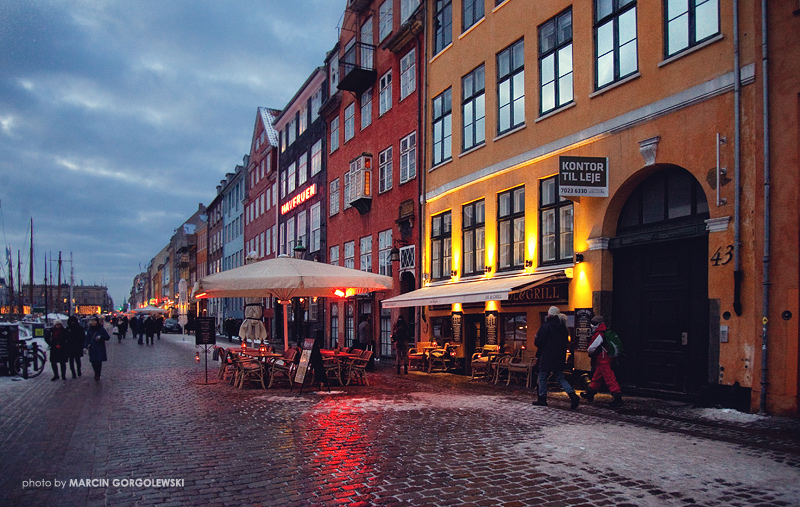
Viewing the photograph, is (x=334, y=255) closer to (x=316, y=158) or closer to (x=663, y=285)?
(x=316, y=158)

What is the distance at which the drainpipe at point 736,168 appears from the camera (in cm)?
1041

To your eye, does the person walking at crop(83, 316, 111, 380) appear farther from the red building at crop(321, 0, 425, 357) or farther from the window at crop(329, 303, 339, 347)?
the window at crop(329, 303, 339, 347)

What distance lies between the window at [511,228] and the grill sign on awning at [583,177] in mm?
3455

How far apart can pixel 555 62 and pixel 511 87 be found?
195cm

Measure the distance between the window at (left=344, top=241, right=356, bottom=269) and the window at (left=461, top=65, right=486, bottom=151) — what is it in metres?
10.3

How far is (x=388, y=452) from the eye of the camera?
24.2 feet

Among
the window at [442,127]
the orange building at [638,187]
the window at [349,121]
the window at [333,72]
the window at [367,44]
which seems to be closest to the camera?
the orange building at [638,187]

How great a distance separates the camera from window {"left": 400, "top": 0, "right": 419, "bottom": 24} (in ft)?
77.6

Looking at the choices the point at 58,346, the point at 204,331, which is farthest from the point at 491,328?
the point at 58,346

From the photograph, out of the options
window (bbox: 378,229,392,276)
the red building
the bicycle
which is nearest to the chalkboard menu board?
the bicycle

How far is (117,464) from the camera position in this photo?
6848 millimetres

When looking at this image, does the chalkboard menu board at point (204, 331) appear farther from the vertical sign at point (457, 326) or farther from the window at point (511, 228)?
the window at point (511, 228)

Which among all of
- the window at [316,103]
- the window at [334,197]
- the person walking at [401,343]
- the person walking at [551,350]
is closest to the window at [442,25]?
the person walking at [401,343]

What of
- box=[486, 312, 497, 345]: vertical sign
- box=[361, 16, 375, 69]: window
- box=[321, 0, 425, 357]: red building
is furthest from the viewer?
box=[361, 16, 375, 69]: window
